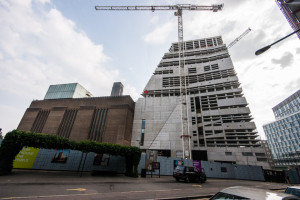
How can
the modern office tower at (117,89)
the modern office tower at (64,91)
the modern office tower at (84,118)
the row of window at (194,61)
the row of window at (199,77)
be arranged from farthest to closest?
the modern office tower at (117,89) < the modern office tower at (64,91) < the row of window at (194,61) < the row of window at (199,77) < the modern office tower at (84,118)

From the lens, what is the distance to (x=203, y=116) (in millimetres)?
47750

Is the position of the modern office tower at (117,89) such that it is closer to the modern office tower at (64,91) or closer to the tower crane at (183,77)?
the modern office tower at (64,91)

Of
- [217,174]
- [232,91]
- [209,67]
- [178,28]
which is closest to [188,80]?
[209,67]

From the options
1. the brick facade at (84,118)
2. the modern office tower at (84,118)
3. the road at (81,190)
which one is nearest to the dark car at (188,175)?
the road at (81,190)

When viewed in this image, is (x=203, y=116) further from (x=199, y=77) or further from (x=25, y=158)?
(x=25, y=158)

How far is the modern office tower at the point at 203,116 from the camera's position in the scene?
131 ft

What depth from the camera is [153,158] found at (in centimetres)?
2059

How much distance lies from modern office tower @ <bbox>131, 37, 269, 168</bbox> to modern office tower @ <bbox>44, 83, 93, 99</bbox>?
56.0 metres

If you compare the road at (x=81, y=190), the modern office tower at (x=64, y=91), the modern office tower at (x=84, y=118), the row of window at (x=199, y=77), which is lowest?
the road at (x=81, y=190)

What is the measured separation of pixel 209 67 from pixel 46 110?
69356 millimetres

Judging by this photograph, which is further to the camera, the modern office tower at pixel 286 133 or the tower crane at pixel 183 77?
the modern office tower at pixel 286 133

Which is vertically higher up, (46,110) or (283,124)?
(283,124)

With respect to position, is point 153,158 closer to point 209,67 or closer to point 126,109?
point 126,109

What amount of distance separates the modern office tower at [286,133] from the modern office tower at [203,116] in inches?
2578
